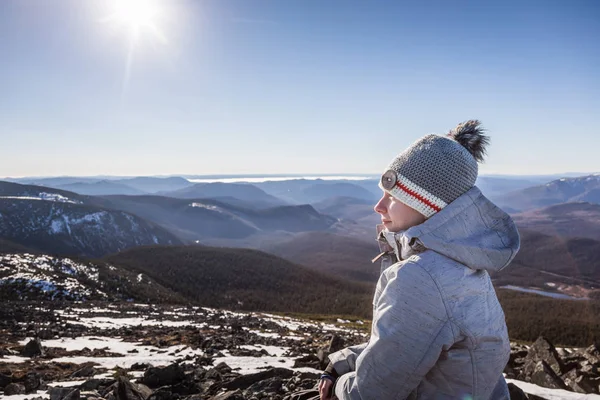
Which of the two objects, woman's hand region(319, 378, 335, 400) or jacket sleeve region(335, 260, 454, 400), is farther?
woman's hand region(319, 378, 335, 400)

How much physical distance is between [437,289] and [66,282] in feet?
311

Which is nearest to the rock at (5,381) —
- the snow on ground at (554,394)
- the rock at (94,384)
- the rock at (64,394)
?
the rock at (94,384)

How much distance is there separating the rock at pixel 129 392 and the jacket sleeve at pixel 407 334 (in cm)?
804

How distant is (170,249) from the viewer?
19275cm

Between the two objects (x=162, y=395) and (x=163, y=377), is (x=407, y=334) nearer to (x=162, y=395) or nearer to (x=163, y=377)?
(x=162, y=395)

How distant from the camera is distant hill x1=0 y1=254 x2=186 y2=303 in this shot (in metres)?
73.8

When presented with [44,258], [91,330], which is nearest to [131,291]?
[44,258]

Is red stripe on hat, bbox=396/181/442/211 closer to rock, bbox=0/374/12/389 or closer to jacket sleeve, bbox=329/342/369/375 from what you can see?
jacket sleeve, bbox=329/342/369/375

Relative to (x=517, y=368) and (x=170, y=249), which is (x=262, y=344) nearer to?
(x=517, y=368)

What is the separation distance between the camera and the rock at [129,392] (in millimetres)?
8953

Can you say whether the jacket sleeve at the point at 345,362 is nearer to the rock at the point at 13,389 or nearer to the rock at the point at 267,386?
the rock at the point at 267,386

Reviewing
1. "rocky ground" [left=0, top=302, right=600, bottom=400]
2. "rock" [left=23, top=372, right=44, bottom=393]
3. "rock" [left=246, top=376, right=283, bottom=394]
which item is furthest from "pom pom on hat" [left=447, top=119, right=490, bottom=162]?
"rock" [left=23, top=372, right=44, bottom=393]

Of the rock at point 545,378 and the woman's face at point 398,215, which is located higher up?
the woman's face at point 398,215

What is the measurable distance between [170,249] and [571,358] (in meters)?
193
